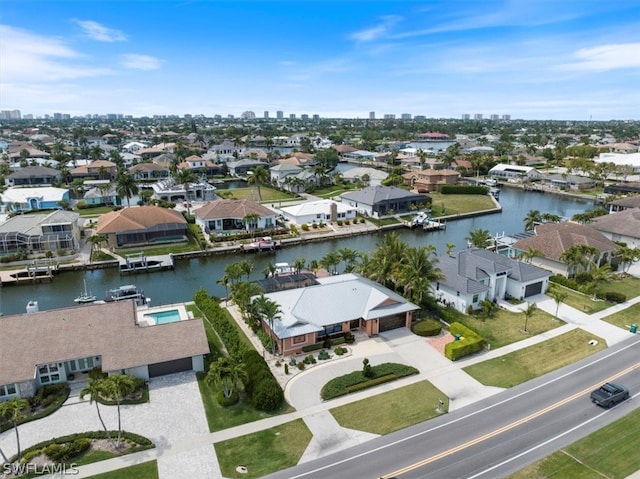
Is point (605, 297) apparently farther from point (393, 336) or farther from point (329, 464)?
point (329, 464)

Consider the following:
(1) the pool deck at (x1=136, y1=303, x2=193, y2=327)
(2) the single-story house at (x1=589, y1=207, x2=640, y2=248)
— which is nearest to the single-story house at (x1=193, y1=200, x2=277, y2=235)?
(1) the pool deck at (x1=136, y1=303, x2=193, y2=327)

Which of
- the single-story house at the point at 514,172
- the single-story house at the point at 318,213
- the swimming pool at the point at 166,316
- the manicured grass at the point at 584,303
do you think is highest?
the single-story house at the point at 514,172

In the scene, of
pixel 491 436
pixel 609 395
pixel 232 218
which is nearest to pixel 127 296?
pixel 232 218

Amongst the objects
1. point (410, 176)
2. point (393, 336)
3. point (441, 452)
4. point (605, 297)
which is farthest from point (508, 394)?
point (410, 176)

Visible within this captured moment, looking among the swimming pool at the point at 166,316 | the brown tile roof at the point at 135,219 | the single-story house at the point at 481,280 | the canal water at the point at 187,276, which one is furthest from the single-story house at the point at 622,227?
the brown tile roof at the point at 135,219

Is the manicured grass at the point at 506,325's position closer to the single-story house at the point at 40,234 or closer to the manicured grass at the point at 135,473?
the manicured grass at the point at 135,473

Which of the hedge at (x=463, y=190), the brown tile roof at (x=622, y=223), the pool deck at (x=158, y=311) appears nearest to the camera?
the pool deck at (x=158, y=311)
